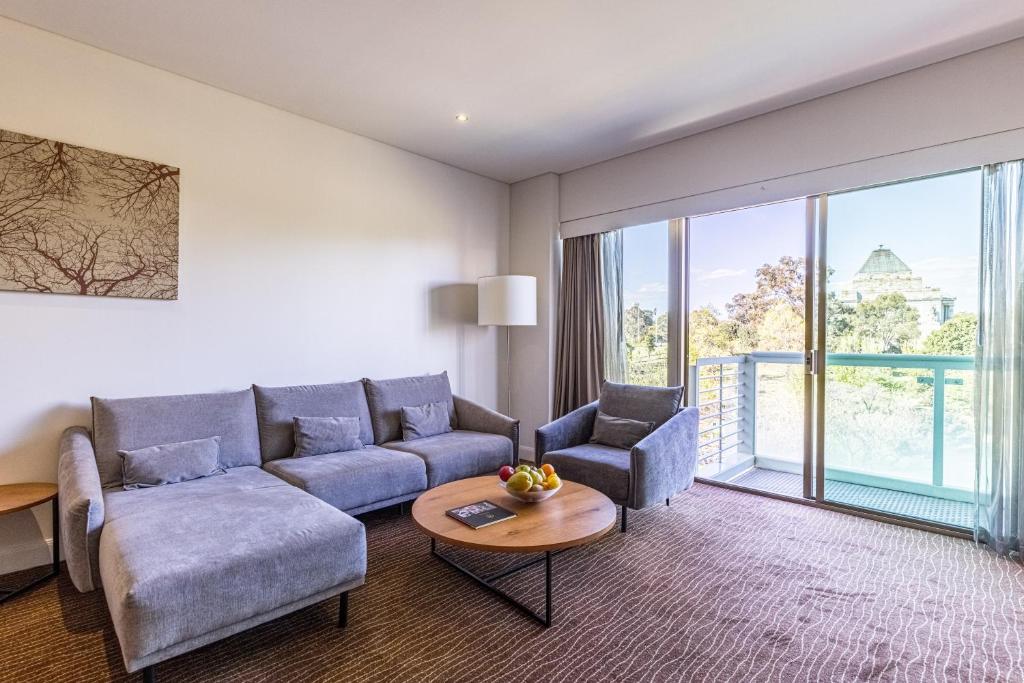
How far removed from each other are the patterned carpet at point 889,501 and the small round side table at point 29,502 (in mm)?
4417

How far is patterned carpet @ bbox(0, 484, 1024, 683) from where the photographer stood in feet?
5.78

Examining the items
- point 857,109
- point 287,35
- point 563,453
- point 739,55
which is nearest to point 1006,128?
point 857,109

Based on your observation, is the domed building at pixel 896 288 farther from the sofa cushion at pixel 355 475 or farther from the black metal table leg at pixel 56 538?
the black metal table leg at pixel 56 538

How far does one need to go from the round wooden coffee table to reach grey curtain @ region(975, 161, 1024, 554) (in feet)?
7.49

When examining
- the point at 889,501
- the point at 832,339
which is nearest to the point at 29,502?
the point at 832,339

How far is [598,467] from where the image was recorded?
3.04m

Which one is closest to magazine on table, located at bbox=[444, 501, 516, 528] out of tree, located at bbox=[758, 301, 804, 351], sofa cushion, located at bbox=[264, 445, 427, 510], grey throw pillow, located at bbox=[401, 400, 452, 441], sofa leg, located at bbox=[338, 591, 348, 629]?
sofa leg, located at bbox=[338, 591, 348, 629]

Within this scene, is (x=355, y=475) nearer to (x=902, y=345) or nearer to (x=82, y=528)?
(x=82, y=528)

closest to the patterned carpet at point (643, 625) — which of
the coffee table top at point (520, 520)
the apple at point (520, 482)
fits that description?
the coffee table top at point (520, 520)

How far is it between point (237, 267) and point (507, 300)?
204 centimetres

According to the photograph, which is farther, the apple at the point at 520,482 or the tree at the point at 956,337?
the tree at the point at 956,337

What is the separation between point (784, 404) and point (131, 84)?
491 cm

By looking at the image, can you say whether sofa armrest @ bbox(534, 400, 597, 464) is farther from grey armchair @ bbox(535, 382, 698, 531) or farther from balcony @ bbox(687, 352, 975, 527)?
balcony @ bbox(687, 352, 975, 527)

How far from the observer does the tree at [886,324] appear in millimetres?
3143
